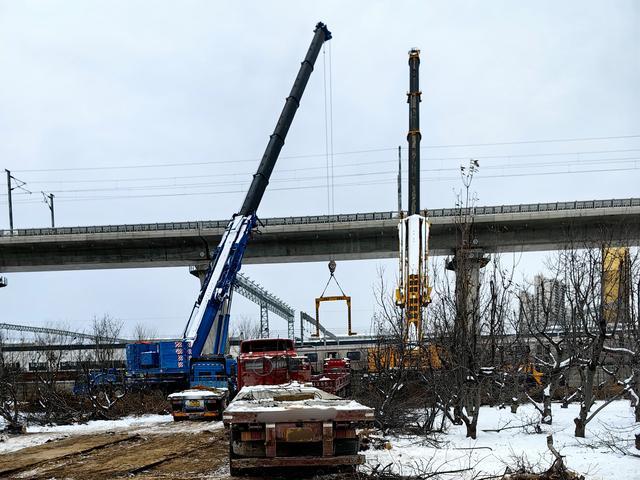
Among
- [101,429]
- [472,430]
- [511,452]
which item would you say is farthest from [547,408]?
[101,429]

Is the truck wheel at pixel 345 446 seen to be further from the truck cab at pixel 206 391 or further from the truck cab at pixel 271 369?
the truck cab at pixel 206 391

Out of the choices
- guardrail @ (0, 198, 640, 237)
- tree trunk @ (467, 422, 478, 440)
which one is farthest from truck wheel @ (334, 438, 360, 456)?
guardrail @ (0, 198, 640, 237)

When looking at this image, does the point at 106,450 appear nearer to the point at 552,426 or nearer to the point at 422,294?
the point at 552,426

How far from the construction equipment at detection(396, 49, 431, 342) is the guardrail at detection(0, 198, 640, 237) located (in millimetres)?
11756

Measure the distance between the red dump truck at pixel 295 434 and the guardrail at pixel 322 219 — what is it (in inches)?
1233

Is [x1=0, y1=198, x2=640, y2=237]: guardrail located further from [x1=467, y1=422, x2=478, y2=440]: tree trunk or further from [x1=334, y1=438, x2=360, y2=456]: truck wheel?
[x1=334, y1=438, x2=360, y2=456]: truck wheel

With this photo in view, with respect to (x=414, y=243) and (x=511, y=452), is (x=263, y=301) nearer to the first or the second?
(x=414, y=243)

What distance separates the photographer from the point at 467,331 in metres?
14.0

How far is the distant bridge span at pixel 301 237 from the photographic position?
130 ft

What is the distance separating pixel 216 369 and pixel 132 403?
438cm

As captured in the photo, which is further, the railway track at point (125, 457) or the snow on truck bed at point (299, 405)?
the railway track at point (125, 457)

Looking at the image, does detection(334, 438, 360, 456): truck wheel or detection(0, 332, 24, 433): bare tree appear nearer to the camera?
detection(334, 438, 360, 456): truck wheel

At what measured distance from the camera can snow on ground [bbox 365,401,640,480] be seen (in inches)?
395

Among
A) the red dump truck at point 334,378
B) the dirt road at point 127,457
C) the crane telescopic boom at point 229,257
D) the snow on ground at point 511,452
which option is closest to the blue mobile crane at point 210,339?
the crane telescopic boom at point 229,257
